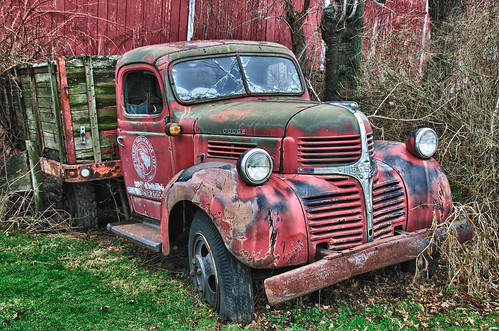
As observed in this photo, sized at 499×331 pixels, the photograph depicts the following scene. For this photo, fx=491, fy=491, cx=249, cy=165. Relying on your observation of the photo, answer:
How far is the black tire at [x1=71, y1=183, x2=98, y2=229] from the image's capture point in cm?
566

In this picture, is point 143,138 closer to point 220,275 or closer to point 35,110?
point 220,275

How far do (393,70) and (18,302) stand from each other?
491cm

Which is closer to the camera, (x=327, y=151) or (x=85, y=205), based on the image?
(x=327, y=151)

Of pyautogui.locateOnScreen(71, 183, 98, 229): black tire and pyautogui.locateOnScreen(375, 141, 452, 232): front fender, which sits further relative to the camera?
pyautogui.locateOnScreen(71, 183, 98, 229): black tire

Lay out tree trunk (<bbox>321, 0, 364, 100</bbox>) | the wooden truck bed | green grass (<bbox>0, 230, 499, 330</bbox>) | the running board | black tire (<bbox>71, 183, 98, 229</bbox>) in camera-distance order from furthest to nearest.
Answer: tree trunk (<bbox>321, 0, 364, 100</bbox>), black tire (<bbox>71, 183, 98, 229</bbox>), the wooden truck bed, the running board, green grass (<bbox>0, 230, 499, 330</bbox>)

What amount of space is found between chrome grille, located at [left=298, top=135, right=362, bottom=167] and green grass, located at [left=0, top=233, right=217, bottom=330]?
137 centimetres

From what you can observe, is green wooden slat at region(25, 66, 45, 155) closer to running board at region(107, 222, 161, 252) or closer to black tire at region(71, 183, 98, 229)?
black tire at region(71, 183, 98, 229)

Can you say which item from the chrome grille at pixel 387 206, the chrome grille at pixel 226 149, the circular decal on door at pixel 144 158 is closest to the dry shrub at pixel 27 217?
the circular decal on door at pixel 144 158

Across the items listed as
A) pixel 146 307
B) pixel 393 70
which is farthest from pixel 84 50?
pixel 146 307

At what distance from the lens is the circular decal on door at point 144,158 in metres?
4.73

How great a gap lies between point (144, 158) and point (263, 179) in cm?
187

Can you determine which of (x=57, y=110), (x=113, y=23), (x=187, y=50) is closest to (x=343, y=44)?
(x=187, y=50)

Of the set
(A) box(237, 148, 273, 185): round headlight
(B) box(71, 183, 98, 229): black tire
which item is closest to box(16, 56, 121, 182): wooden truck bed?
(B) box(71, 183, 98, 229): black tire

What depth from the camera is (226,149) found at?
4.01 m
